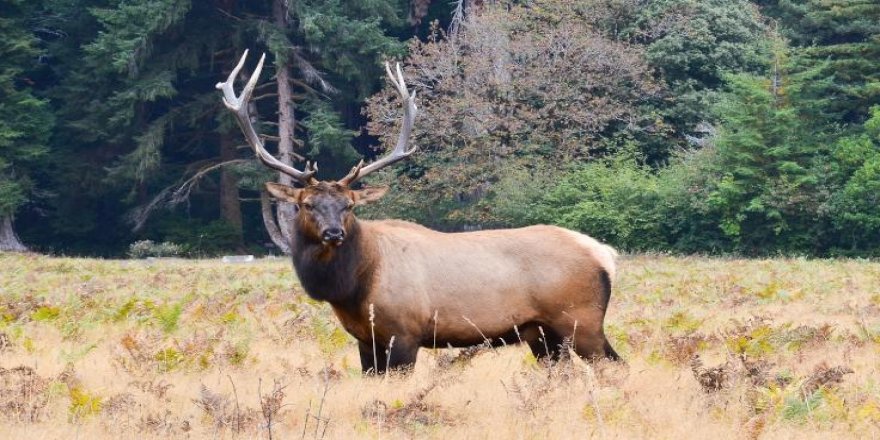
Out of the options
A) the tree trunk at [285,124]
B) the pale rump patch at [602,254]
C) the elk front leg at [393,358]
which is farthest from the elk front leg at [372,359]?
the tree trunk at [285,124]

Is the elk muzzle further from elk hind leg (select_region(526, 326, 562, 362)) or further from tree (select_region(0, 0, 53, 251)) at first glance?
tree (select_region(0, 0, 53, 251))

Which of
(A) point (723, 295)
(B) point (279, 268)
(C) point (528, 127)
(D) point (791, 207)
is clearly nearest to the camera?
(A) point (723, 295)

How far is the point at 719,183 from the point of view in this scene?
31938 millimetres

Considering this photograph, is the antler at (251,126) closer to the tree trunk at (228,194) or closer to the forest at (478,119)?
the forest at (478,119)

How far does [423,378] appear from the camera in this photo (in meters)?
8.75

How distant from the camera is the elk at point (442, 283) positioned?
9.16 meters

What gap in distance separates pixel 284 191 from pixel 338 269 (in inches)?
41.2

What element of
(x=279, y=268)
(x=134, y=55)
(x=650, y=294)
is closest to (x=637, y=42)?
(x=134, y=55)

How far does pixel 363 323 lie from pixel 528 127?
89.9 feet

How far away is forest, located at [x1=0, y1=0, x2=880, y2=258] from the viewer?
32.5m

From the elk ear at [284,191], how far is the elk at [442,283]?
18 mm

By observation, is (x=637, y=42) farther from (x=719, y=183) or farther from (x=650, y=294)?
(x=650, y=294)

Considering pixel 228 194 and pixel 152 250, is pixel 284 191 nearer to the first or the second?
pixel 152 250

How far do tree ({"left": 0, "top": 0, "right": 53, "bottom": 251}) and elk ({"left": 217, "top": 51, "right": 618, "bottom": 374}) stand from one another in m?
30.5
